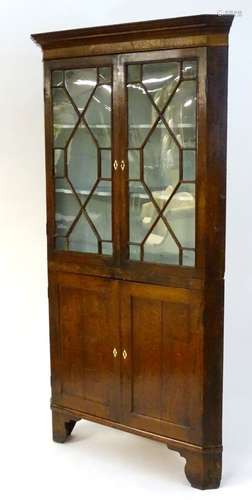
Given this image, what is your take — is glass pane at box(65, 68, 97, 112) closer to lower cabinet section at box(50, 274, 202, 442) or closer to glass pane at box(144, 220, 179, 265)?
glass pane at box(144, 220, 179, 265)

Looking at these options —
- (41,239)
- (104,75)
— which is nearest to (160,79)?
(104,75)

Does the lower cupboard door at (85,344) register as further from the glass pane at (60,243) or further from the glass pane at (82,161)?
the glass pane at (82,161)

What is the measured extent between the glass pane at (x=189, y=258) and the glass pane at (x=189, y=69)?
0.66m

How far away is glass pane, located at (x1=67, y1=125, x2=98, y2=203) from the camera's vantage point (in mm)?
3098

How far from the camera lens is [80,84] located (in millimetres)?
3070

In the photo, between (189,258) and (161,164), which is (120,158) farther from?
(189,258)

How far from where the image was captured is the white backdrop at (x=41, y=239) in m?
3.38

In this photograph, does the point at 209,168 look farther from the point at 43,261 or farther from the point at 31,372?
the point at 31,372

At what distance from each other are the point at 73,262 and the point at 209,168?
2.54 ft

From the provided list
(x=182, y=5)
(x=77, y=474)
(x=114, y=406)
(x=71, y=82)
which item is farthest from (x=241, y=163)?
(x=77, y=474)

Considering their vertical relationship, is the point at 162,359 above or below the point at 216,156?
below

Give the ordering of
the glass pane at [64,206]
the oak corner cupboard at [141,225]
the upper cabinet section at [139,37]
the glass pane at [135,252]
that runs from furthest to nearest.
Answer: the glass pane at [64,206], the glass pane at [135,252], the oak corner cupboard at [141,225], the upper cabinet section at [139,37]

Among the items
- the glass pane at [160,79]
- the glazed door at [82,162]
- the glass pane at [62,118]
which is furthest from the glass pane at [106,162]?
the glass pane at [160,79]

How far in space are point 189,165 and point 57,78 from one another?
737 mm
